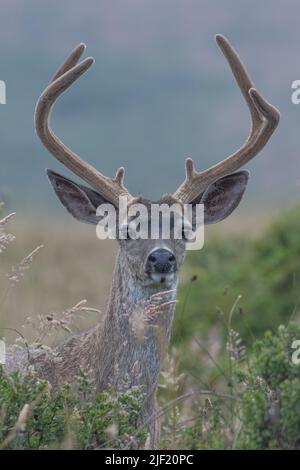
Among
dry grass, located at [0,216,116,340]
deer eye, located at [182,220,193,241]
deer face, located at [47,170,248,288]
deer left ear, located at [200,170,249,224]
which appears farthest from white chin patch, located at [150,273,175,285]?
dry grass, located at [0,216,116,340]

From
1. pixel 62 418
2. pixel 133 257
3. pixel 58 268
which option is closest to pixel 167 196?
pixel 133 257

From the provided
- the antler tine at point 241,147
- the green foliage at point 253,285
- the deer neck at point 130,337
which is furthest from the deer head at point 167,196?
the green foliage at point 253,285

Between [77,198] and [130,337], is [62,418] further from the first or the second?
[77,198]

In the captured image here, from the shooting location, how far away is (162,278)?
848 centimetres

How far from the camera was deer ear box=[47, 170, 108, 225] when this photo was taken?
363 inches

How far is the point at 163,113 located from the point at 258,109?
250 ft

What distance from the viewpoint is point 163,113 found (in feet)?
280

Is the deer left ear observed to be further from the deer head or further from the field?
the field

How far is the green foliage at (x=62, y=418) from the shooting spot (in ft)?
22.9

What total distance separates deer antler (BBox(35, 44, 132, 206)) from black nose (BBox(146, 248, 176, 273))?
752 millimetres

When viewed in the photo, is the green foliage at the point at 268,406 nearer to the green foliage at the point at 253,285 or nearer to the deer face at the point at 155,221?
the deer face at the point at 155,221

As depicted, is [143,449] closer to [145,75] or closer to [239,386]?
[239,386]

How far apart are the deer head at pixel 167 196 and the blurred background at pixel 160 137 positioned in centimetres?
46

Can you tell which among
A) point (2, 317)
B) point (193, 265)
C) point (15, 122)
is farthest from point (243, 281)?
point (15, 122)
